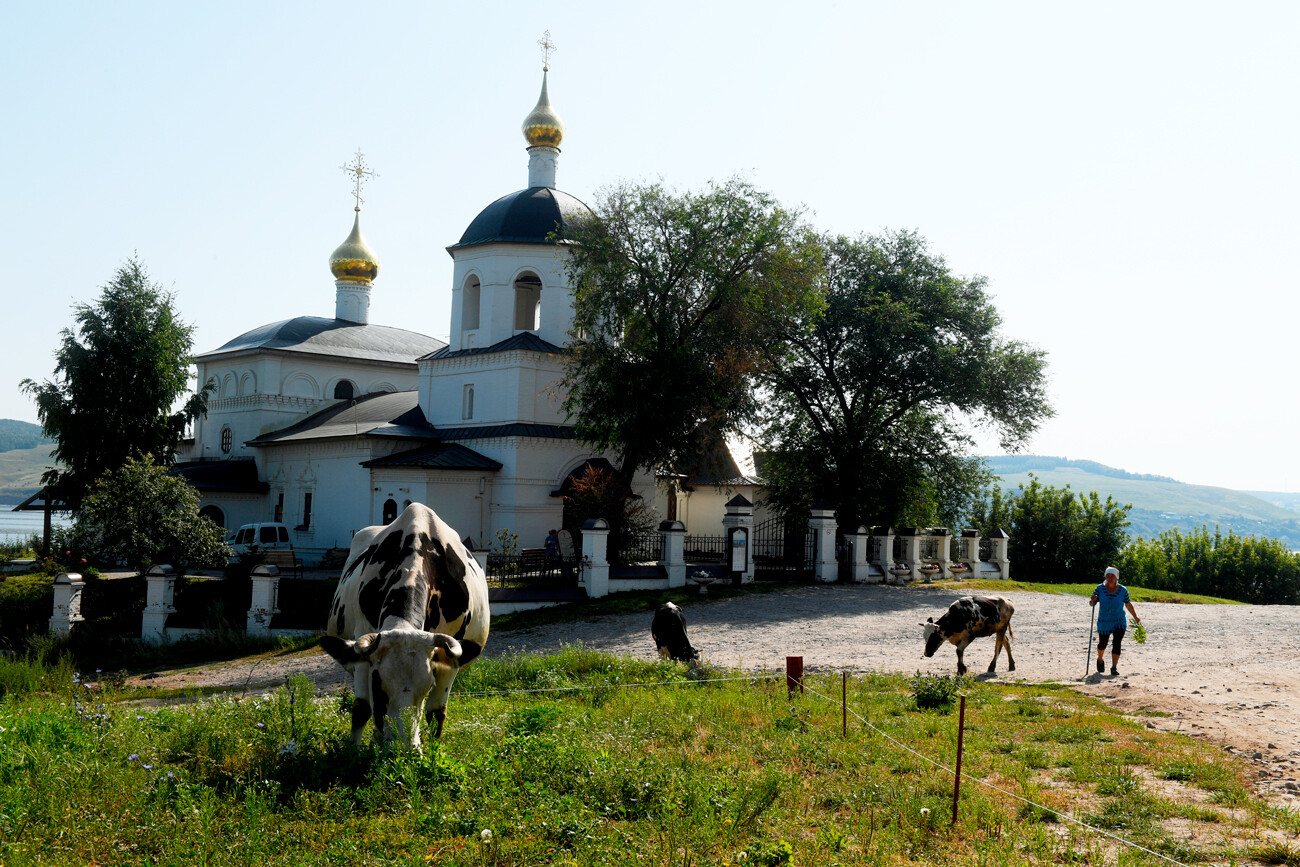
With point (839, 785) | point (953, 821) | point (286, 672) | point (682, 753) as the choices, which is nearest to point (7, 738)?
point (682, 753)

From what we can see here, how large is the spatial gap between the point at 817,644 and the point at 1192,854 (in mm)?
11119

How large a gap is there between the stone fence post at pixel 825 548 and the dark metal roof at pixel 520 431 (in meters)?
8.74

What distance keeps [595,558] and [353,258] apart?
2744 cm

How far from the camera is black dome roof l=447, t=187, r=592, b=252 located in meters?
31.9

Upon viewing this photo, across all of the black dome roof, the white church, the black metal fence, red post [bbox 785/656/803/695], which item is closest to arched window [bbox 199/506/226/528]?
the white church

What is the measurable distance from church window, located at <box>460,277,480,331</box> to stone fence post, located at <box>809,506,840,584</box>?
14069mm

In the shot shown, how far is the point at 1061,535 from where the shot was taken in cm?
3872

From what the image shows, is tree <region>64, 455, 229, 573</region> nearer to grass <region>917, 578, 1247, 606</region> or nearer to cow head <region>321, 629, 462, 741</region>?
cow head <region>321, 629, 462, 741</region>

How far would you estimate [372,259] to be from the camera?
1742 inches

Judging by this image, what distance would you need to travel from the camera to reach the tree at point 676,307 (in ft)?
81.7

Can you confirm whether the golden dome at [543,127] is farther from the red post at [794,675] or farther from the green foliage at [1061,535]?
the red post at [794,675]

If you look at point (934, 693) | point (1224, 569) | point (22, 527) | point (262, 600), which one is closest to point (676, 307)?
point (262, 600)

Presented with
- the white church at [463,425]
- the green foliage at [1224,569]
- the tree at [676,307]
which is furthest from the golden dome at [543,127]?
the green foliage at [1224,569]

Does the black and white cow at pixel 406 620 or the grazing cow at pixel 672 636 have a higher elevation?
the black and white cow at pixel 406 620
